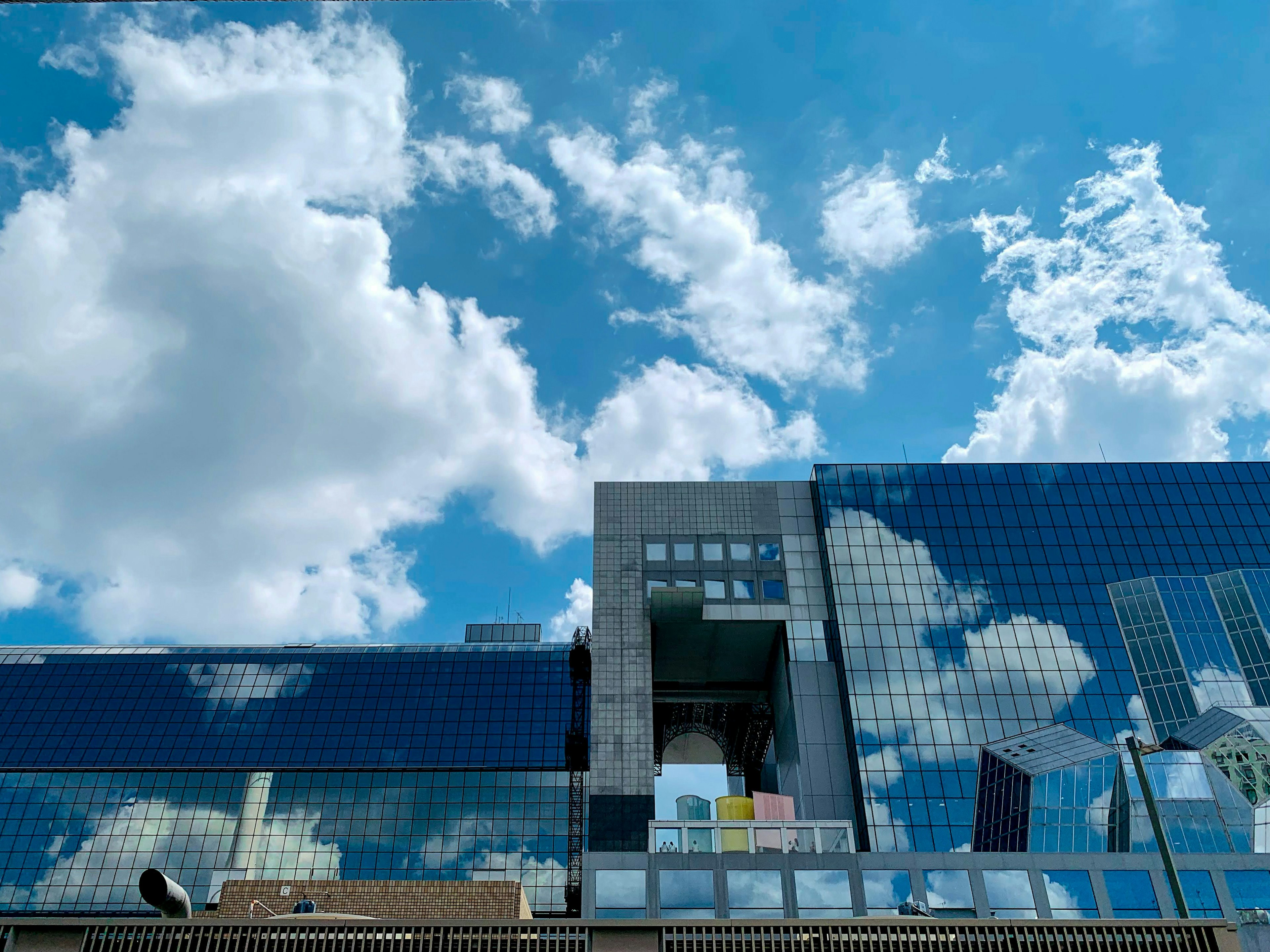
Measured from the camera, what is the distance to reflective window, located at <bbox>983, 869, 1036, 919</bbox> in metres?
56.3

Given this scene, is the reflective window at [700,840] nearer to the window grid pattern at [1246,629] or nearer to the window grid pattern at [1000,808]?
the window grid pattern at [1000,808]

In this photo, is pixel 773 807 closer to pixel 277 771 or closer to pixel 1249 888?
pixel 1249 888

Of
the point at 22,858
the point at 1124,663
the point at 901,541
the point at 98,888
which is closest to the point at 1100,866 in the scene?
the point at 1124,663

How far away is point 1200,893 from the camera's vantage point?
188 feet

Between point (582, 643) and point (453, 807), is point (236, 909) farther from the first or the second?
point (582, 643)

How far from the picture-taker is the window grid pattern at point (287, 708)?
9569cm

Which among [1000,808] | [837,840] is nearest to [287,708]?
[837,840]

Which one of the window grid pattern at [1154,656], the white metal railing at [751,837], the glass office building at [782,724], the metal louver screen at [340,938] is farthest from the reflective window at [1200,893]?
the metal louver screen at [340,938]

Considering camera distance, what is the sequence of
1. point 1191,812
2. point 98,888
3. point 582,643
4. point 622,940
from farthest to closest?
1. point 582,643
2. point 98,888
3. point 1191,812
4. point 622,940

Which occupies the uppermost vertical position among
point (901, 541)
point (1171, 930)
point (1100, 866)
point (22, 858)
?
point (901, 541)

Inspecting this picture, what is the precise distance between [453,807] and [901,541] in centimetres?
5459

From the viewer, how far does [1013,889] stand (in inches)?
2253

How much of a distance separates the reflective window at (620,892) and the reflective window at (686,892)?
50.3 inches

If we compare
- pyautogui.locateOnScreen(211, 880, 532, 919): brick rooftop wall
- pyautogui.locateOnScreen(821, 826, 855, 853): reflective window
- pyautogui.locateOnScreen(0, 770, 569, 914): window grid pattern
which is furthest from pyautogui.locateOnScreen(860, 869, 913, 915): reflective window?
pyautogui.locateOnScreen(0, 770, 569, 914): window grid pattern
